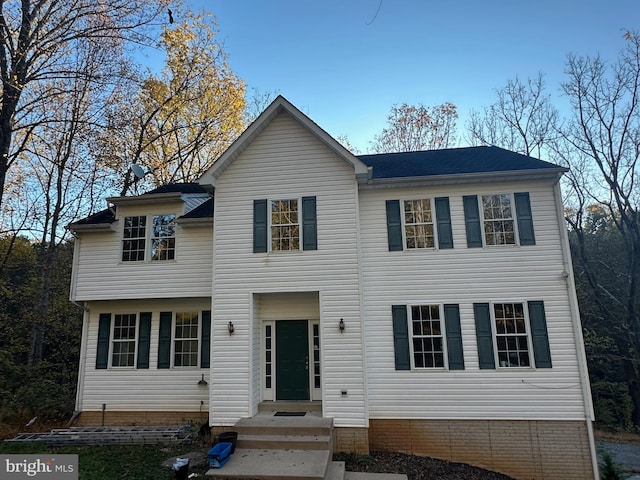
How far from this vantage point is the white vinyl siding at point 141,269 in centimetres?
1067

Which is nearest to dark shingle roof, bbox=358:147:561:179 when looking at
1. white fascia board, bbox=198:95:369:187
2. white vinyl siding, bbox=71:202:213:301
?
white fascia board, bbox=198:95:369:187

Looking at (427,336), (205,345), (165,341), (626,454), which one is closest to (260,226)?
(205,345)

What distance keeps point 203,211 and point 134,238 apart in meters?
2.32

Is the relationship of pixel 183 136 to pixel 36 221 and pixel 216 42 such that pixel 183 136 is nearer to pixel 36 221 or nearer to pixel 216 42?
pixel 216 42

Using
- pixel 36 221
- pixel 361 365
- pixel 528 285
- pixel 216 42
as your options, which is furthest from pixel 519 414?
pixel 216 42

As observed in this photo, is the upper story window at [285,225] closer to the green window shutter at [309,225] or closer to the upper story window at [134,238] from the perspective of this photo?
the green window shutter at [309,225]

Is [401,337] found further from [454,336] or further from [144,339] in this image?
[144,339]

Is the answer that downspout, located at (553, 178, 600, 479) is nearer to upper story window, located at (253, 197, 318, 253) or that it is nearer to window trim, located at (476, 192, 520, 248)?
window trim, located at (476, 192, 520, 248)

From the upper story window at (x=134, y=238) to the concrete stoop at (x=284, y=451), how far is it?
246 inches

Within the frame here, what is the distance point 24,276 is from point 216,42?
651 inches

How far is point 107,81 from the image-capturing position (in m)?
12.0

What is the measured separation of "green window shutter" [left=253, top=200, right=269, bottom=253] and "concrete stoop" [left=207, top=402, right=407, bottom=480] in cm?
421

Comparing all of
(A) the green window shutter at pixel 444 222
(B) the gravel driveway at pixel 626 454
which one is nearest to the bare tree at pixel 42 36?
(A) the green window shutter at pixel 444 222

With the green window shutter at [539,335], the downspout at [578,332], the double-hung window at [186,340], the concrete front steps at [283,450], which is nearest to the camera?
the concrete front steps at [283,450]
